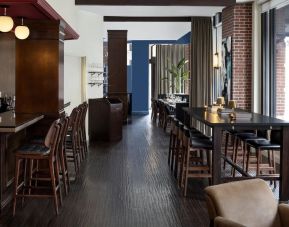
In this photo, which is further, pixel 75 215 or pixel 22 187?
pixel 22 187

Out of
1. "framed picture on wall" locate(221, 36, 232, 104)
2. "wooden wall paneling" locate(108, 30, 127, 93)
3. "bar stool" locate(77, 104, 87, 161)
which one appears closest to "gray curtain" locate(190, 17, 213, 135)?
"framed picture on wall" locate(221, 36, 232, 104)

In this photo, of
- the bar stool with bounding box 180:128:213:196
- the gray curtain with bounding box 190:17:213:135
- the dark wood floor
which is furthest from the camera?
the gray curtain with bounding box 190:17:213:135

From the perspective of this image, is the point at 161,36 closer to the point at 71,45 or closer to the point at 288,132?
the point at 71,45

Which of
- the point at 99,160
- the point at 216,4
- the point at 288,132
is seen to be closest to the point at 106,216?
the point at 288,132

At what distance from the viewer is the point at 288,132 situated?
18.0 ft

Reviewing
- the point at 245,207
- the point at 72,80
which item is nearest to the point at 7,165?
the point at 245,207

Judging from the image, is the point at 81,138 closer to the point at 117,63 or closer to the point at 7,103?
the point at 7,103

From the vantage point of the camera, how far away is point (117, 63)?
14.1 m

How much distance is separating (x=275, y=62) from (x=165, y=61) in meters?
11.5

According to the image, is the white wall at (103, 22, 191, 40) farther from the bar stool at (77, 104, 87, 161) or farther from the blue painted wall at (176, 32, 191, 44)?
the bar stool at (77, 104, 87, 161)

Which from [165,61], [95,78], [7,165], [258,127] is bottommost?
[7,165]

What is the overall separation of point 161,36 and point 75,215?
42.9ft

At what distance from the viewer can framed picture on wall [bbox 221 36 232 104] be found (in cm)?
962

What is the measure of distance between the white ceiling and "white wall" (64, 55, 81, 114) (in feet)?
3.92
